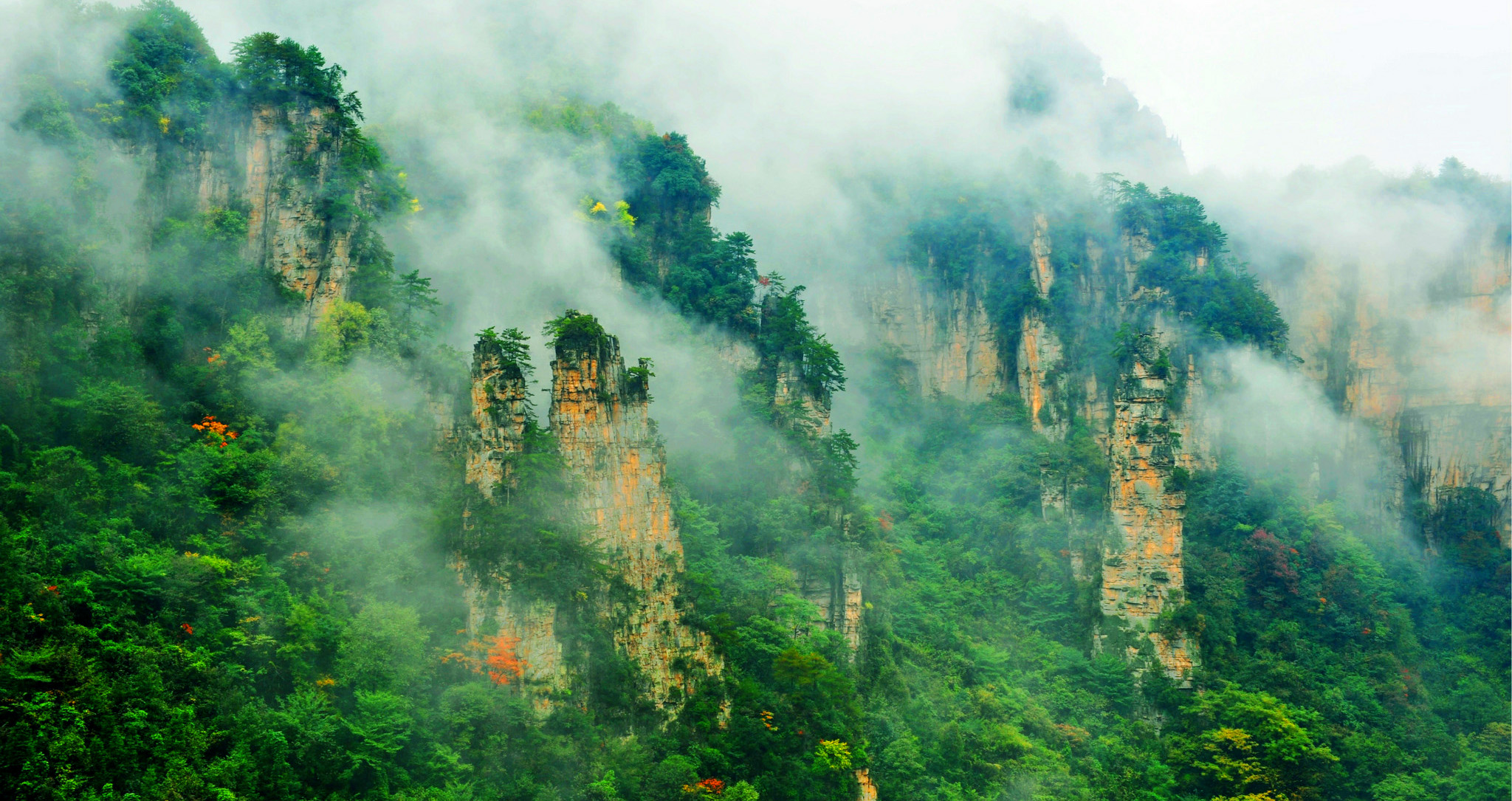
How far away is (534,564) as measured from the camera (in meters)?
29.6

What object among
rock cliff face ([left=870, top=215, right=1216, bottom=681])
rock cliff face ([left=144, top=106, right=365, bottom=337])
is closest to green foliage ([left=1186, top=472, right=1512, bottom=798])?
rock cliff face ([left=870, top=215, right=1216, bottom=681])

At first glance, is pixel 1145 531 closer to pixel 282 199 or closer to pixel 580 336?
pixel 580 336

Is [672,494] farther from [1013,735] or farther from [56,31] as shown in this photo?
[56,31]

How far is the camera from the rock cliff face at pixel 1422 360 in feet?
167

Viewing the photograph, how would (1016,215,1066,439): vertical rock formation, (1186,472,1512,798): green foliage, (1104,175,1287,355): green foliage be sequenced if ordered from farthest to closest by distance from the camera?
(1016,215,1066,439): vertical rock formation, (1104,175,1287,355): green foliage, (1186,472,1512,798): green foliage

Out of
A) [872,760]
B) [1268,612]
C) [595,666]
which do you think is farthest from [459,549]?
[1268,612]

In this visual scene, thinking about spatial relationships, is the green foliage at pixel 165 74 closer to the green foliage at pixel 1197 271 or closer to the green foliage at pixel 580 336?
the green foliage at pixel 580 336

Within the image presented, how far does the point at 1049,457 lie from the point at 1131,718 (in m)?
12.2

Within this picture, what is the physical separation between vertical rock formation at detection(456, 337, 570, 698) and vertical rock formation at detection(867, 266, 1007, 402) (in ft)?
101

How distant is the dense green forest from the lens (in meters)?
24.0

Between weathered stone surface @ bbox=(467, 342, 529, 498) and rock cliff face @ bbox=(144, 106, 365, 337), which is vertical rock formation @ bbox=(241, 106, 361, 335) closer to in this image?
rock cliff face @ bbox=(144, 106, 365, 337)

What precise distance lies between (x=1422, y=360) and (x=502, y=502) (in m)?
44.6

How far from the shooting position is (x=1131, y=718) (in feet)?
135

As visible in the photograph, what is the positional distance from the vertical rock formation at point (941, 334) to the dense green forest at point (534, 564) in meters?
4.76
